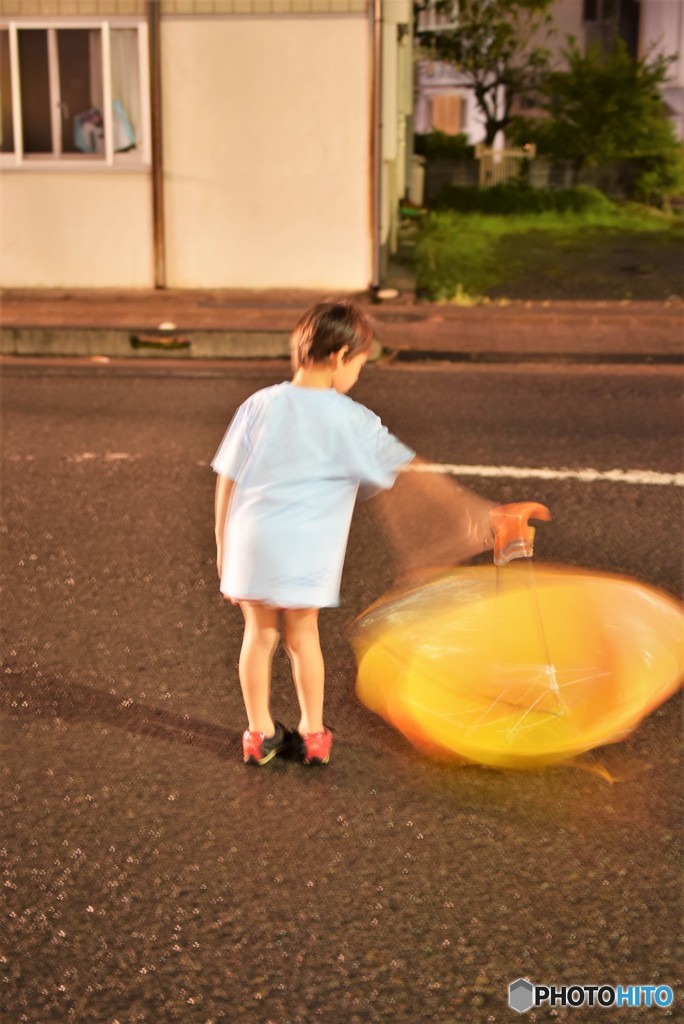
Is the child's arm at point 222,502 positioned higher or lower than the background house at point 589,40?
lower

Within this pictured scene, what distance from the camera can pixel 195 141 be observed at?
15.2 meters

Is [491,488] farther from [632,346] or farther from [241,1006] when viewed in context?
[632,346]

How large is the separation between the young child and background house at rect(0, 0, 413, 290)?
11580 mm

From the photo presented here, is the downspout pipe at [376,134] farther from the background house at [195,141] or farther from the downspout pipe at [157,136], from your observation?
the downspout pipe at [157,136]

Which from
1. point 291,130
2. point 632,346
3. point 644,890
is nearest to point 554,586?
point 644,890

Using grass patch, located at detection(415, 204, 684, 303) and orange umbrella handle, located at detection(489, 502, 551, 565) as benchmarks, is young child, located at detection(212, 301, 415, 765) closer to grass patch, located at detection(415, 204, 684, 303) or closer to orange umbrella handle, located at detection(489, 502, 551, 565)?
orange umbrella handle, located at detection(489, 502, 551, 565)

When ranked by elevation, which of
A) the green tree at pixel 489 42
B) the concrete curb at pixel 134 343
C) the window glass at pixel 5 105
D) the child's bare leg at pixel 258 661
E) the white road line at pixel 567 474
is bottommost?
the concrete curb at pixel 134 343

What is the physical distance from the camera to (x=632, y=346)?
481 inches

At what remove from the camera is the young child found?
3771 millimetres

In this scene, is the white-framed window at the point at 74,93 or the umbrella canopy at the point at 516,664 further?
the white-framed window at the point at 74,93

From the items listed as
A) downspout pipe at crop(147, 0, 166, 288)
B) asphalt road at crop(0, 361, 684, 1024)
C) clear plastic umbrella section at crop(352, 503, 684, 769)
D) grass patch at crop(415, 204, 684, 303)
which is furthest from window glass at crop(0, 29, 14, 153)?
clear plastic umbrella section at crop(352, 503, 684, 769)

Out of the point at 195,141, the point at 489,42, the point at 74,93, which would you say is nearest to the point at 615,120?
the point at 489,42

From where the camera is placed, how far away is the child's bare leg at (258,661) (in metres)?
4.00

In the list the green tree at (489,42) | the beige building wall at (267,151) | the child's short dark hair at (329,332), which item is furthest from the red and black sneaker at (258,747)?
the green tree at (489,42)
